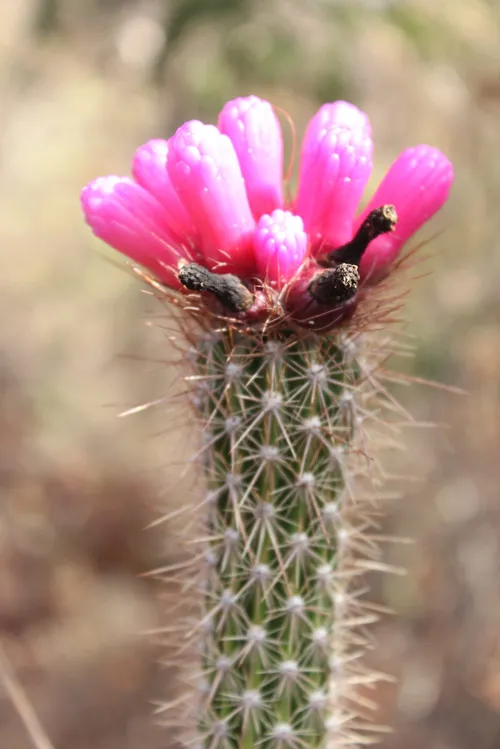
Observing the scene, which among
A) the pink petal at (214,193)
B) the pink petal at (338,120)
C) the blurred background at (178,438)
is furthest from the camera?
the blurred background at (178,438)

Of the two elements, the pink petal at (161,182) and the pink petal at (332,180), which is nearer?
the pink petal at (332,180)

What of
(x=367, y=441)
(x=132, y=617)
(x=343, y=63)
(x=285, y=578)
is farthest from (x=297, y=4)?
(x=132, y=617)

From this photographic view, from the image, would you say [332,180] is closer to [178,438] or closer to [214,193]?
[214,193]

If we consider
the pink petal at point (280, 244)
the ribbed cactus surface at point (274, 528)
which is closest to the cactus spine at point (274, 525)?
the ribbed cactus surface at point (274, 528)

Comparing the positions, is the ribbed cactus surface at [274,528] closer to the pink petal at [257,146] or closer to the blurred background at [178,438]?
the pink petal at [257,146]

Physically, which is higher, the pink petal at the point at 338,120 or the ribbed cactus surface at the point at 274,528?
the pink petal at the point at 338,120

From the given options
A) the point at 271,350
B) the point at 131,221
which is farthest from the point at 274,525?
the point at 131,221

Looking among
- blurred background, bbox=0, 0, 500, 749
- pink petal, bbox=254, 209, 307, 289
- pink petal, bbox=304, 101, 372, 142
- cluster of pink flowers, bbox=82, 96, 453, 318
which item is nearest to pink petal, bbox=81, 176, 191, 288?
cluster of pink flowers, bbox=82, 96, 453, 318
